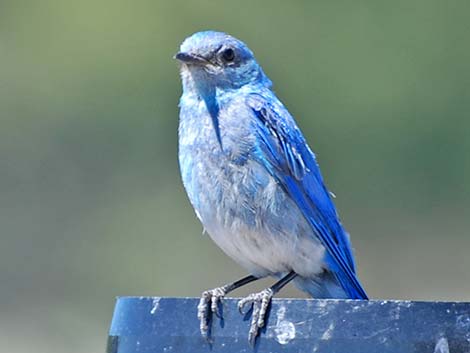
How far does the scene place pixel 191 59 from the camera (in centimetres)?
555

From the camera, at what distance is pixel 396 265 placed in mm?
12164

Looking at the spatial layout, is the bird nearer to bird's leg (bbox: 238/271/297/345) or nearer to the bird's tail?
the bird's tail

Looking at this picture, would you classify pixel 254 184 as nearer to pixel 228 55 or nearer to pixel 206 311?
pixel 228 55

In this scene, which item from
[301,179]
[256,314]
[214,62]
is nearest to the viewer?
[256,314]

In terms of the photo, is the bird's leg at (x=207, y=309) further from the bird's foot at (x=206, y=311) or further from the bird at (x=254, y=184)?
the bird at (x=254, y=184)

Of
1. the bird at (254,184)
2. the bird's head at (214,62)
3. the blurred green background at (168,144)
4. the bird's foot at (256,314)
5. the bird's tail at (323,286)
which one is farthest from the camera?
the blurred green background at (168,144)

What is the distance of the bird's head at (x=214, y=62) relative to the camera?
18.3 feet

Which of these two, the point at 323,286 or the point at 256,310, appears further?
the point at 323,286

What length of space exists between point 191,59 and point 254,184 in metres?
0.57

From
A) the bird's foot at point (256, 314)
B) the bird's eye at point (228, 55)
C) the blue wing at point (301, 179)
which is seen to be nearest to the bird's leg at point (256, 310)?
the bird's foot at point (256, 314)

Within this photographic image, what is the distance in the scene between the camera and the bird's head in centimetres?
558

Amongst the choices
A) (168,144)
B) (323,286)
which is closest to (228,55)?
(323,286)

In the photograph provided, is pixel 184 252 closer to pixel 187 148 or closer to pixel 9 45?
pixel 9 45

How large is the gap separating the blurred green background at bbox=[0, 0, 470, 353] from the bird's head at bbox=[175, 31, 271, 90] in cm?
538
